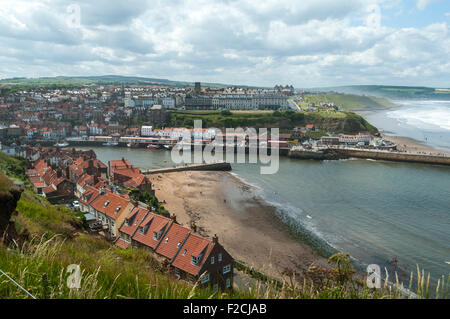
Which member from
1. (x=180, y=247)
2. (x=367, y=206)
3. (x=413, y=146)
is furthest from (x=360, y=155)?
(x=180, y=247)

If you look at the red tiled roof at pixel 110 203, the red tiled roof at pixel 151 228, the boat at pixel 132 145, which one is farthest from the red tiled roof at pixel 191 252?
the boat at pixel 132 145

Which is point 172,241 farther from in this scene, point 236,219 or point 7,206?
point 236,219

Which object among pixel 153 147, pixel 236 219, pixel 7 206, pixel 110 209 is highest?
pixel 7 206

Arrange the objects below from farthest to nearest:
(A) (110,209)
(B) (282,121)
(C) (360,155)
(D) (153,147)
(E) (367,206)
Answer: (B) (282,121) → (D) (153,147) → (C) (360,155) → (E) (367,206) → (A) (110,209)

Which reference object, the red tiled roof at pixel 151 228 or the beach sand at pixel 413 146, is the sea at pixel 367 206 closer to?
the beach sand at pixel 413 146

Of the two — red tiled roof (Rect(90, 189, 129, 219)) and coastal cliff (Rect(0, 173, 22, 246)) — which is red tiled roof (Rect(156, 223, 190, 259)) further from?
coastal cliff (Rect(0, 173, 22, 246))
